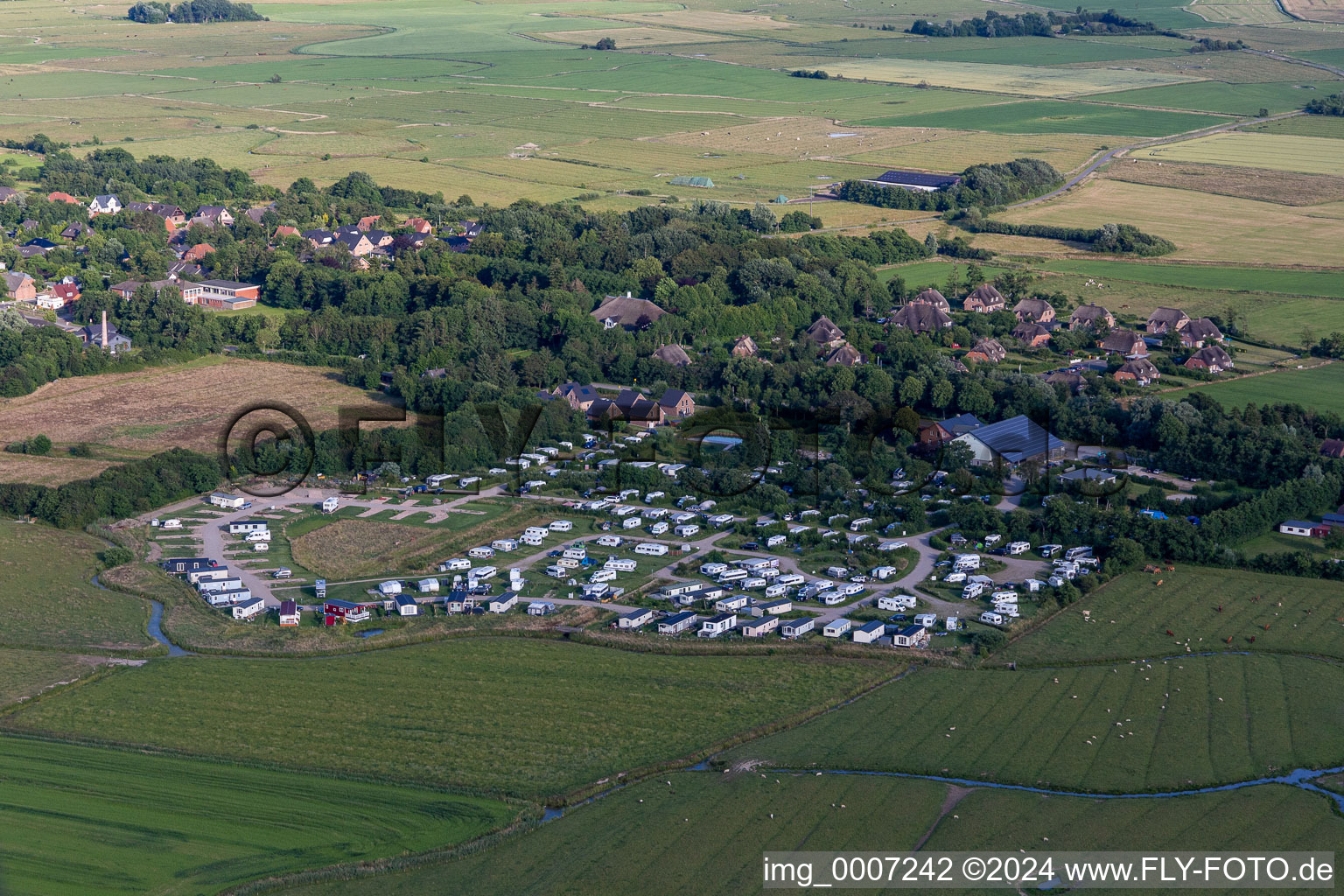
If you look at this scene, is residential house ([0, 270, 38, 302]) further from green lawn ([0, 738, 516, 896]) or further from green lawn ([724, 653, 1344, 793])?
green lawn ([724, 653, 1344, 793])

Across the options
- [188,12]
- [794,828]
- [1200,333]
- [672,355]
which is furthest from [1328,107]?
[188,12]

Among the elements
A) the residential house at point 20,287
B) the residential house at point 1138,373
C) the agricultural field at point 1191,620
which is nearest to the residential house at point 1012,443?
the agricultural field at point 1191,620

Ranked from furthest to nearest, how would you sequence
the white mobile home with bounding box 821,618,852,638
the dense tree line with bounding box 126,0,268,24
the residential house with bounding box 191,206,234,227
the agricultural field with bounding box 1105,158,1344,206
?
the dense tree line with bounding box 126,0,268,24 → the agricultural field with bounding box 1105,158,1344,206 → the residential house with bounding box 191,206,234,227 → the white mobile home with bounding box 821,618,852,638

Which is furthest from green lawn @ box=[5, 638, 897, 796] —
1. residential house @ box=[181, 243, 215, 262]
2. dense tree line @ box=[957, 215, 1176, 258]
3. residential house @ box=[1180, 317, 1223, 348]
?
dense tree line @ box=[957, 215, 1176, 258]

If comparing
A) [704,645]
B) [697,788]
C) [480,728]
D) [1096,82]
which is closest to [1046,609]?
[704,645]

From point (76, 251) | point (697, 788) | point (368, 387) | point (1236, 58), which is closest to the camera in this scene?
point (697, 788)

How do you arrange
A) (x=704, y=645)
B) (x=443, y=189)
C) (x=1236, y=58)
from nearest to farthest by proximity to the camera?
(x=704, y=645) < (x=443, y=189) < (x=1236, y=58)

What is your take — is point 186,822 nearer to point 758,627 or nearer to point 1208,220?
point 758,627

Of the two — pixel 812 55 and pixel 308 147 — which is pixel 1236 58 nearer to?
pixel 812 55
